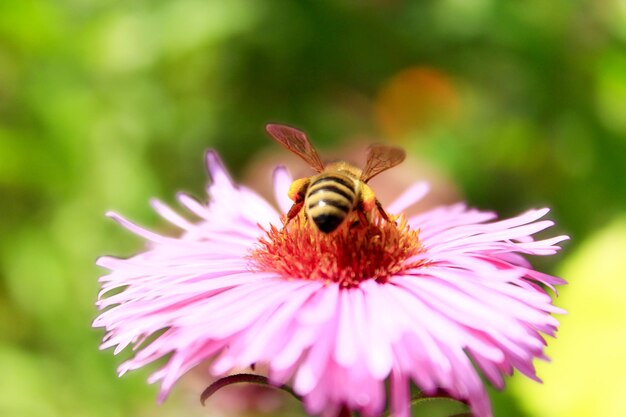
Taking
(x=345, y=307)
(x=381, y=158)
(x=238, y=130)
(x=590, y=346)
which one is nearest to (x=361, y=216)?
(x=381, y=158)

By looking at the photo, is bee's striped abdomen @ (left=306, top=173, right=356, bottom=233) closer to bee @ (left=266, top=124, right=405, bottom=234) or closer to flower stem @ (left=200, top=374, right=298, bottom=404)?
bee @ (left=266, top=124, right=405, bottom=234)

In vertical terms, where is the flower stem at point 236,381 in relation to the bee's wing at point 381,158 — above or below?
below

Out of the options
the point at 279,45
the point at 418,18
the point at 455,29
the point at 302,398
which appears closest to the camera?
the point at 302,398

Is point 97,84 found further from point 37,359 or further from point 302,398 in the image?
point 302,398

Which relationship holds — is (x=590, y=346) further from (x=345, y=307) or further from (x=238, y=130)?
(x=238, y=130)

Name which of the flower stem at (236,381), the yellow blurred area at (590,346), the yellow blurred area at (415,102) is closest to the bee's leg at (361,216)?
the flower stem at (236,381)

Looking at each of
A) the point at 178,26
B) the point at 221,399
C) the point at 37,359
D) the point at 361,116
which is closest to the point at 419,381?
the point at 221,399

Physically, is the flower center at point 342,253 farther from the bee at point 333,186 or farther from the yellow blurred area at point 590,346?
the yellow blurred area at point 590,346
